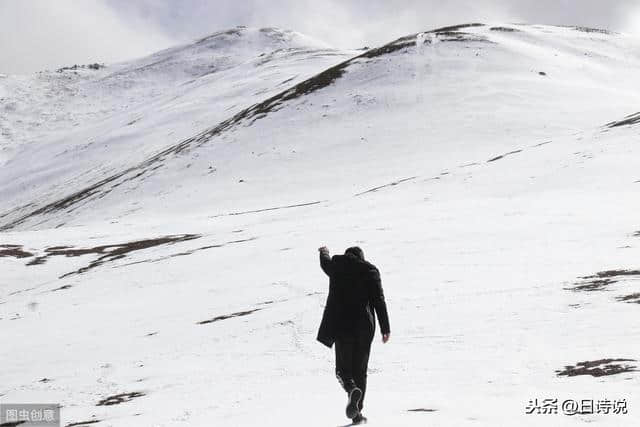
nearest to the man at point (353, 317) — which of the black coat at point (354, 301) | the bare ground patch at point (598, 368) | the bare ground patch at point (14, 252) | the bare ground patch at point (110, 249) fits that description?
the black coat at point (354, 301)

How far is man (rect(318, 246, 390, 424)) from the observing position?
337 inches

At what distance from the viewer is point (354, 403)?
325 inches

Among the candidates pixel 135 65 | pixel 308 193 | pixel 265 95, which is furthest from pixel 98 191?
pixel 135 65

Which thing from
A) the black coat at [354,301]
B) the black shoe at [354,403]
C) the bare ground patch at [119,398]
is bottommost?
the bare ground patch at [119,398]

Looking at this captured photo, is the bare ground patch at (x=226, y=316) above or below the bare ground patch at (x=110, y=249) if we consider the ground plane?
below

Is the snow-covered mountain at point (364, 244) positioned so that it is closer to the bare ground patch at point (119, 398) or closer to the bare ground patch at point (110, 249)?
the bare ground patch at point (119, 398)

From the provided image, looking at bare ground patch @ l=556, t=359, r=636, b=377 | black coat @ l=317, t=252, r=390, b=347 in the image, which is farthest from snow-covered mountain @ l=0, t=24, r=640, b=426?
black coat @ l=317, t=252, r=390, b=347

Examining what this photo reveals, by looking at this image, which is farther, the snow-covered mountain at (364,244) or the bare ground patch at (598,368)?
the snow-covered mountain at (364,244)

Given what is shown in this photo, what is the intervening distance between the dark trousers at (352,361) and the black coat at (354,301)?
0.09 metres

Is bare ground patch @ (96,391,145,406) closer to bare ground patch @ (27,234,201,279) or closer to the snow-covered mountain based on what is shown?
the snow-covered mountain

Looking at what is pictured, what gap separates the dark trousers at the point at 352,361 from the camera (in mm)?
8531

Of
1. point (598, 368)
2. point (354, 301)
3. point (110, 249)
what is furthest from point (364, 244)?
point (354, 301)

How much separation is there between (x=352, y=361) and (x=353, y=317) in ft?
1.81

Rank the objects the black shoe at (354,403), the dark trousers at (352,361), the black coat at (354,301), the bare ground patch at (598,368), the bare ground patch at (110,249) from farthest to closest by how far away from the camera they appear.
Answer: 1. the bare ground patch at (110,249)
2. the bare ground patch at (598,368)
3. the black coat at (354,301)
4. the dark trousers at (352,361)
5. the black shoe at (354,403)
